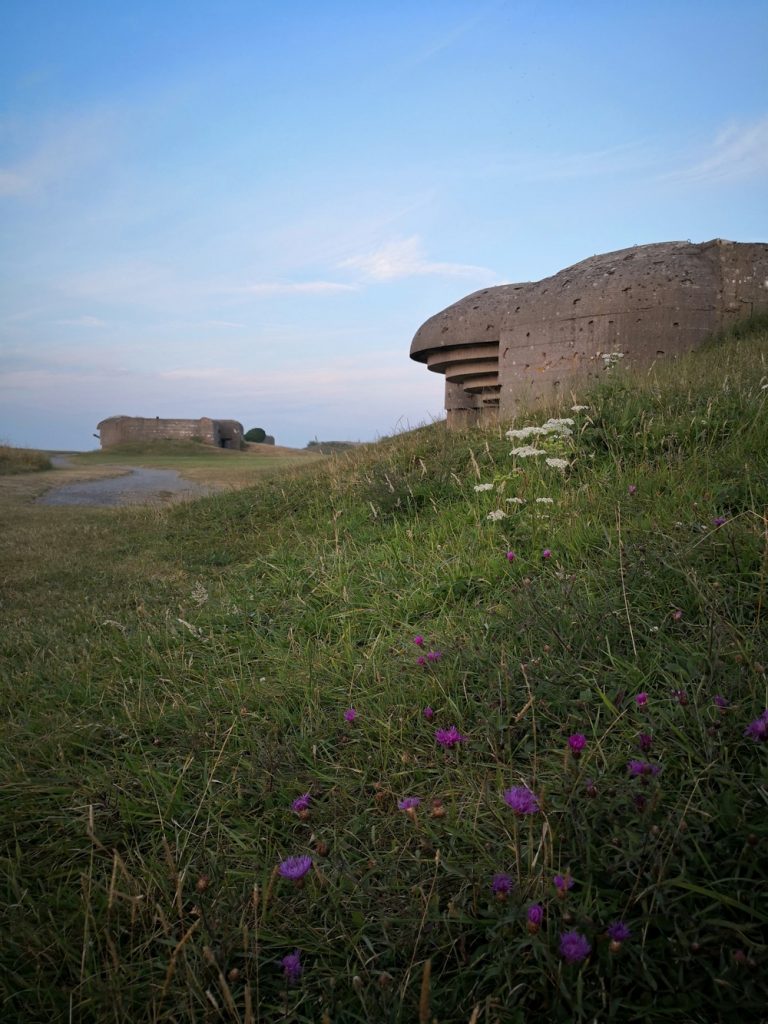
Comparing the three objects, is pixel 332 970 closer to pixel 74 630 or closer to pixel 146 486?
pixel 74 630

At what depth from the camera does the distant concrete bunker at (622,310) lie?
757 centimetres

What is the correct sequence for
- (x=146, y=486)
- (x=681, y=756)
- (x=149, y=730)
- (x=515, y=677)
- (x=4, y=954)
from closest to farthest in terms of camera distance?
(x=4, y=954)
(x=681, y=756)
(x=515, y=677)
(x=149, y=730)
(x=146, y=486)

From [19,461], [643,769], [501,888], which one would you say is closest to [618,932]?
[501,888]

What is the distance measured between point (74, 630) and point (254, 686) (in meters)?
2.02

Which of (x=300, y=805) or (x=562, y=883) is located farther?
(x=300, y=805)

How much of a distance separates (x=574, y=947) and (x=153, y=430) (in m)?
29.4

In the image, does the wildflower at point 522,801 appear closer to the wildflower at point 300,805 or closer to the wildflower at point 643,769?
the wildflower at point 643,769

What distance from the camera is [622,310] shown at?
762 cm

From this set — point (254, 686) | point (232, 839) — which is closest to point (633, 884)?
point (232, 839)

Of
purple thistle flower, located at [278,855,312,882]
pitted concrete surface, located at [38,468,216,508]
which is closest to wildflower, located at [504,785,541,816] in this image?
purple thistle flower, located at [278,855,312,882]

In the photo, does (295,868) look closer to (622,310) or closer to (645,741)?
(645,741)

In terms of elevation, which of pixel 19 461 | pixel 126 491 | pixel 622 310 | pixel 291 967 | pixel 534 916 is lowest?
pixel 291 967

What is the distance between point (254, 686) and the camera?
A: 261 cm

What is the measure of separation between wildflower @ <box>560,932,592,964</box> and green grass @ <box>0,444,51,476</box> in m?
17.2
